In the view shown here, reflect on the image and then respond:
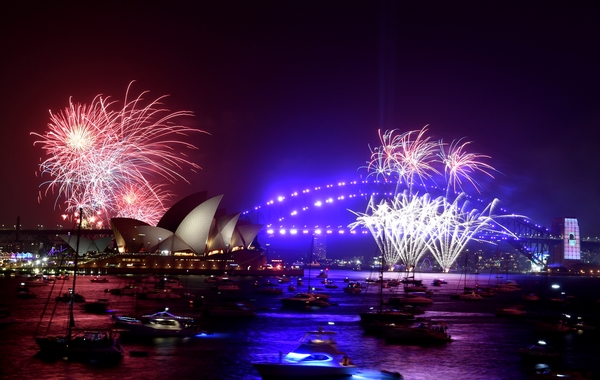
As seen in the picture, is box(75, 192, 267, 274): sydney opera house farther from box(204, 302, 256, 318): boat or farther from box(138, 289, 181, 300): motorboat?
box(204, 302, 256, 318): boat

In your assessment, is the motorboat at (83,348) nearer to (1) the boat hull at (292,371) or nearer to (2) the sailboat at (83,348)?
(2) the sailboat at (83,348)

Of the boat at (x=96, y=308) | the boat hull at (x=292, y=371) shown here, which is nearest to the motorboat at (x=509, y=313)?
the boat at (x=96, y=308)

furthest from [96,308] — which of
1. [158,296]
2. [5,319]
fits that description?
[158,296]

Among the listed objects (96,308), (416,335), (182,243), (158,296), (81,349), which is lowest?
(81,349)

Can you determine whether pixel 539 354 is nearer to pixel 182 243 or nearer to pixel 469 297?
pixel 469 297

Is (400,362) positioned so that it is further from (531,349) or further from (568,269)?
(568,269)
